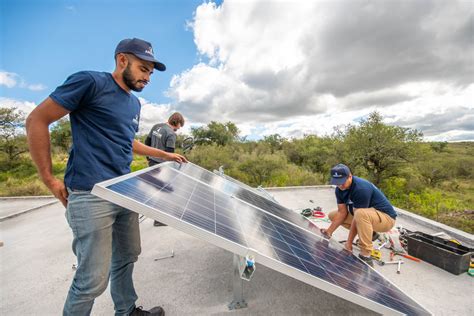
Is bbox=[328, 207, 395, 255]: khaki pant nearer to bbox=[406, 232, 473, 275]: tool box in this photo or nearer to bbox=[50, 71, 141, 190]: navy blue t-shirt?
bbox=[406, 232, 473, 275]: tool box

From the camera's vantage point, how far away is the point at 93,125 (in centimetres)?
184

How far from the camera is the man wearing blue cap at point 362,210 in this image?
11.3 ft

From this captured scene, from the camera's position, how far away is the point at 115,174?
1946mm

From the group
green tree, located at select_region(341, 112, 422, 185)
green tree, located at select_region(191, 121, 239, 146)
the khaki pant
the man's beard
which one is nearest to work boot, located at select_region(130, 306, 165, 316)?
the man's beard

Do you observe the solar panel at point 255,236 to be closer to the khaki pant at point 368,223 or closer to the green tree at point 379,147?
the khaki pant at point 368,223

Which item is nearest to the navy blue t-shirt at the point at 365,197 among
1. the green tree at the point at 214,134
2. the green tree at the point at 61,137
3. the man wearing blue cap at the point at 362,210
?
the man wearing blue cap at the point at 362,210

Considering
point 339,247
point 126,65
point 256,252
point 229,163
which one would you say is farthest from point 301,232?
point 229,163

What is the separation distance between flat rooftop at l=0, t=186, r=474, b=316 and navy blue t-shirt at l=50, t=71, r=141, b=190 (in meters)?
1.80

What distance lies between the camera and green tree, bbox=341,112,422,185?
17.0 metres

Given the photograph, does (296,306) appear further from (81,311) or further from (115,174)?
(115,174)

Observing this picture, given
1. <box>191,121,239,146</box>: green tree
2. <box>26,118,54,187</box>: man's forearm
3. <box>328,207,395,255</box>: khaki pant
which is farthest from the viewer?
<box>191,121,239,146</box>: green tree

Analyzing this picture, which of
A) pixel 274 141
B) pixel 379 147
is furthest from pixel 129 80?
pixel 274 141

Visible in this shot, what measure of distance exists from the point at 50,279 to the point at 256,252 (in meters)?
3.41

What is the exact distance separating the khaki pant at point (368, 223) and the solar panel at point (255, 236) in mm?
815
